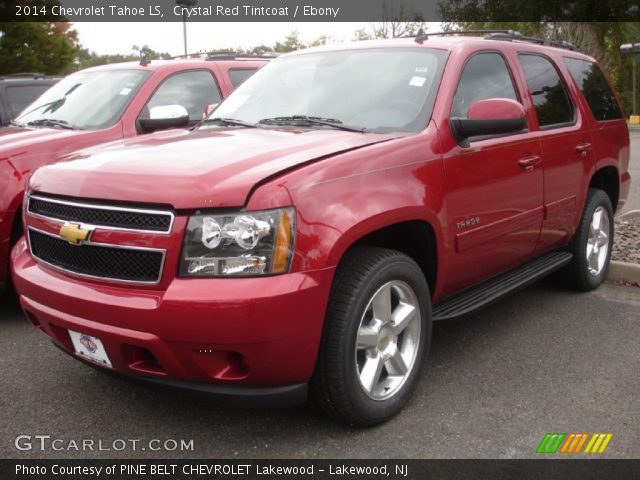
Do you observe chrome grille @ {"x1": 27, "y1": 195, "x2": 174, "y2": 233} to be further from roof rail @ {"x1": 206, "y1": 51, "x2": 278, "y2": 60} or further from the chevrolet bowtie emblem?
roof rail @ {"x1": 206, "y1": 51, "x2": 278, "y2": 60}

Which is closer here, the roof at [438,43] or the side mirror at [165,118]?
the roof at [438,43]

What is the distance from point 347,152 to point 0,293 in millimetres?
3671

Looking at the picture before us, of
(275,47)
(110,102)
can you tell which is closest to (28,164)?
(110,102)

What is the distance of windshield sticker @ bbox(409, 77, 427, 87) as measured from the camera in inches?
143

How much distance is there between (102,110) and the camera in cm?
559

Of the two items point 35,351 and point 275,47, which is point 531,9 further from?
point 275,47

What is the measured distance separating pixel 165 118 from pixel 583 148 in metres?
3.14

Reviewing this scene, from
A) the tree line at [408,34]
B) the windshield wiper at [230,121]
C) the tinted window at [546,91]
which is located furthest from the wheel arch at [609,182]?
the tree line at [408,34]

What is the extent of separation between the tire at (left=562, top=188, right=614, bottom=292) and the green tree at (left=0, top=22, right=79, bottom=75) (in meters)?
27.7

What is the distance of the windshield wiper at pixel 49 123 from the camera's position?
5465mm

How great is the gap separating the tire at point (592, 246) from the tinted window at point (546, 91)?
76cm

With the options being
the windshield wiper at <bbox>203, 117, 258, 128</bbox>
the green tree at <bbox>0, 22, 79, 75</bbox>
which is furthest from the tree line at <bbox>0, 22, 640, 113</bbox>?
the windshield wiper at <bbox>203, 117, 258, 128</bbox>

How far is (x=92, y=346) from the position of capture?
2830mm

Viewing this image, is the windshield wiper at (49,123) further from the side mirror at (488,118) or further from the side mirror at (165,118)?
the side mirror at (488,118)
